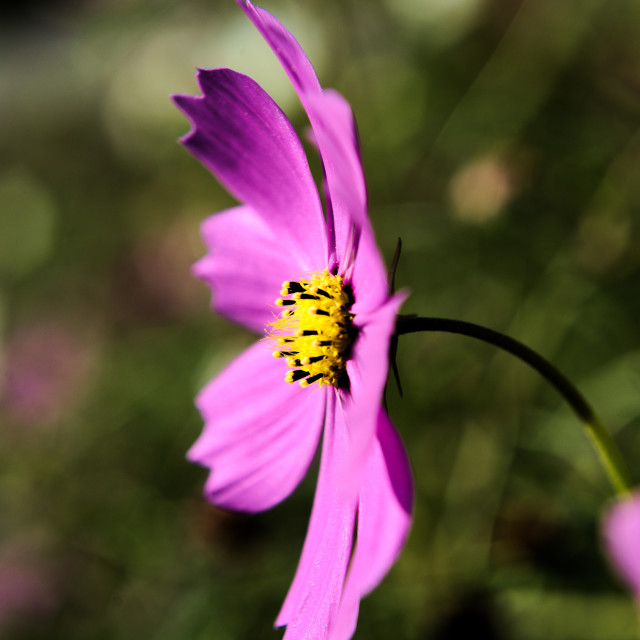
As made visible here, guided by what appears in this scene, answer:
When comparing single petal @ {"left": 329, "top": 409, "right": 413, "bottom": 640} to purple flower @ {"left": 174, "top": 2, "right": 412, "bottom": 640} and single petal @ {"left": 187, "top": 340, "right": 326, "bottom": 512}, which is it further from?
single petal @ {"left": 187, "top": 340, "right": 326, "bottom": 512}

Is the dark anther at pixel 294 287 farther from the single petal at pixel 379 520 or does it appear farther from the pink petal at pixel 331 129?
the single petal at pixel 379 520

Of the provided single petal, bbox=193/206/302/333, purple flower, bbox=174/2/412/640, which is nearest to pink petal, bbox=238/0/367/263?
purple flower, bbox=174/2/412/640

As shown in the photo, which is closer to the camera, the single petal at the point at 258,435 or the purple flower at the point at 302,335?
the purple flower at the point at 302,335

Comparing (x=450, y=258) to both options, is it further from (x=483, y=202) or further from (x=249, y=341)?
(x=249, y=341)

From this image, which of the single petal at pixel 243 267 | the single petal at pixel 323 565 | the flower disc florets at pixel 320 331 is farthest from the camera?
the single petal at pixel 243 267

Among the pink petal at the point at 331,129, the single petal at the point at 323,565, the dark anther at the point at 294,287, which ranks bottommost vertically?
the single petal at the point at 323,565

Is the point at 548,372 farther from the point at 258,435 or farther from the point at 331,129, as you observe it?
the point at 258,435

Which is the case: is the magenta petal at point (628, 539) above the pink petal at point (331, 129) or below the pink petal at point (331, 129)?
below

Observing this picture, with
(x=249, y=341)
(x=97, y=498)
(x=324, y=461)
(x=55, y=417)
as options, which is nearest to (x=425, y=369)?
(x=249, y=341)

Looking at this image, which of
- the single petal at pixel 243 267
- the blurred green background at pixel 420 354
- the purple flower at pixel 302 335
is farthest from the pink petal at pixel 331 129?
the blurred green background at pixel 420 354
